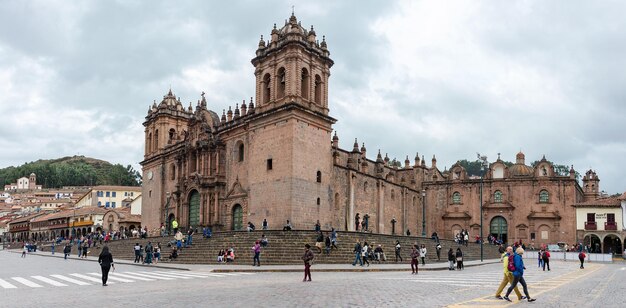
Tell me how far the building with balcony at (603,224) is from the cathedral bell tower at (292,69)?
107 ft

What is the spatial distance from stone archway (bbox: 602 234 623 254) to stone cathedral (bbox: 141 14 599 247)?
148 inches

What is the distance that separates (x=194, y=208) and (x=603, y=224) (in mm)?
41362

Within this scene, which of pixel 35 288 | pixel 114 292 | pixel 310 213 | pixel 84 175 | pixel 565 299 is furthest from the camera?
pixel 84 175

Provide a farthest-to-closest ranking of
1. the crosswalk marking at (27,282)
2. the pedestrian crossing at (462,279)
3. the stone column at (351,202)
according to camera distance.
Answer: the stone column at (351,202), the pedestrian crossing at (462,279), the crosswalk marking at (27,282)

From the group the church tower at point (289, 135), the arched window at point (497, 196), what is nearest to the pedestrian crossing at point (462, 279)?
the church tower at point (289, 135)

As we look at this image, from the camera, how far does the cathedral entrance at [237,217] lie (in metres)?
42.2

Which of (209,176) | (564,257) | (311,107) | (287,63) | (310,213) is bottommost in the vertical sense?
(564,257)

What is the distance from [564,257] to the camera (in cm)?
4400

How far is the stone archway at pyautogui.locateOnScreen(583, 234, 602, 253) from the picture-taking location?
56.7 metres

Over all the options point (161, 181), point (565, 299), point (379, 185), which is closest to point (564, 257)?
point (379, 185)

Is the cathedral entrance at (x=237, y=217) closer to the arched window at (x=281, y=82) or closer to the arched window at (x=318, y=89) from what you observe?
the arched window at (x=281, y=82)

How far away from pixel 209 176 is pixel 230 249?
52.6ft

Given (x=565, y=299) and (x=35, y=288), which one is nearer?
(x=565, y=299)

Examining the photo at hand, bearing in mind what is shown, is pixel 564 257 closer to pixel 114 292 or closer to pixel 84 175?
pixel 114 292
